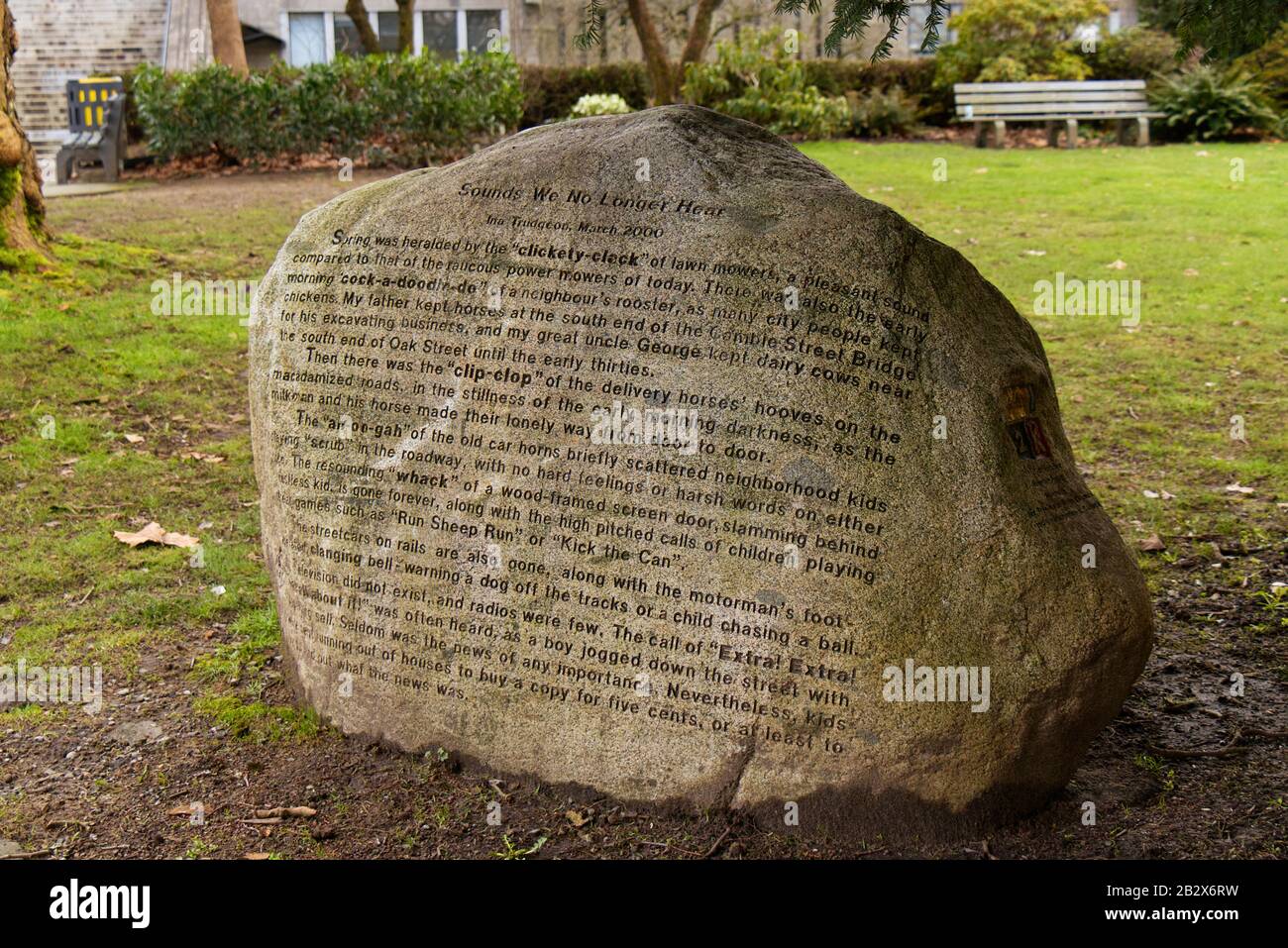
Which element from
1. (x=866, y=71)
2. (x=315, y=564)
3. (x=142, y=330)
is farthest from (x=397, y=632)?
(x=866, y=71)

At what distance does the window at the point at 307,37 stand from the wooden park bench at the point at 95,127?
11.3 meters

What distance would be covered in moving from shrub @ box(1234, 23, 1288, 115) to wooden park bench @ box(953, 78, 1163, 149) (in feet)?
5.31

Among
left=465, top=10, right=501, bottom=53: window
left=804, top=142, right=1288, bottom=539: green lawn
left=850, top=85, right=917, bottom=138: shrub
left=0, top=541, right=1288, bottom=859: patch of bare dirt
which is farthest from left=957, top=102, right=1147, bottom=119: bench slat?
left=0, top=541, right=1288, bottom=859: patch of bare dirt

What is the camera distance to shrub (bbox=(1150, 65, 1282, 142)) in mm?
17234

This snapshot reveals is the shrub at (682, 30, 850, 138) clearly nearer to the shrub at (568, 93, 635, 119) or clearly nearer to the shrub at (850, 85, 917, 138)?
the shrub at (850, 85, 917, 138)

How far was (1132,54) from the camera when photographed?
63.3 feet

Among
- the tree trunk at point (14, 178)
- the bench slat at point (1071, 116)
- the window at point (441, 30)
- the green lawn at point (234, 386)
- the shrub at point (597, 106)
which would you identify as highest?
the window at point (441, 30)

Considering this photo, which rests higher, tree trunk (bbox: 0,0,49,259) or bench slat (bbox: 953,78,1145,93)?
bench slat (bbox: 953,78,1145,93)

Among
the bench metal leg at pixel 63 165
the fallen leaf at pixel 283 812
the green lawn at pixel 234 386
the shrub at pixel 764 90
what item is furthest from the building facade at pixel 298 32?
the fallen leaf at pixel 283 812

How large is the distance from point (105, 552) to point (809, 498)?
12.9 feet

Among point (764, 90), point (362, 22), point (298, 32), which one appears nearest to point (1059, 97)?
point (764, 90)

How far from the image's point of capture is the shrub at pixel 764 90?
1777cm

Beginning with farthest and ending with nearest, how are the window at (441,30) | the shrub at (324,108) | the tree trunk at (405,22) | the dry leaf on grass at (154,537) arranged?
the window at (441,30)
the tree trunk at (405,22)
the shrub at (324,108)
the dry leaf on grass at (154,537)

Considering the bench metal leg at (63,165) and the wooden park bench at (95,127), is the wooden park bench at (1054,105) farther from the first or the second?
the bench metal leg at (63,165)
